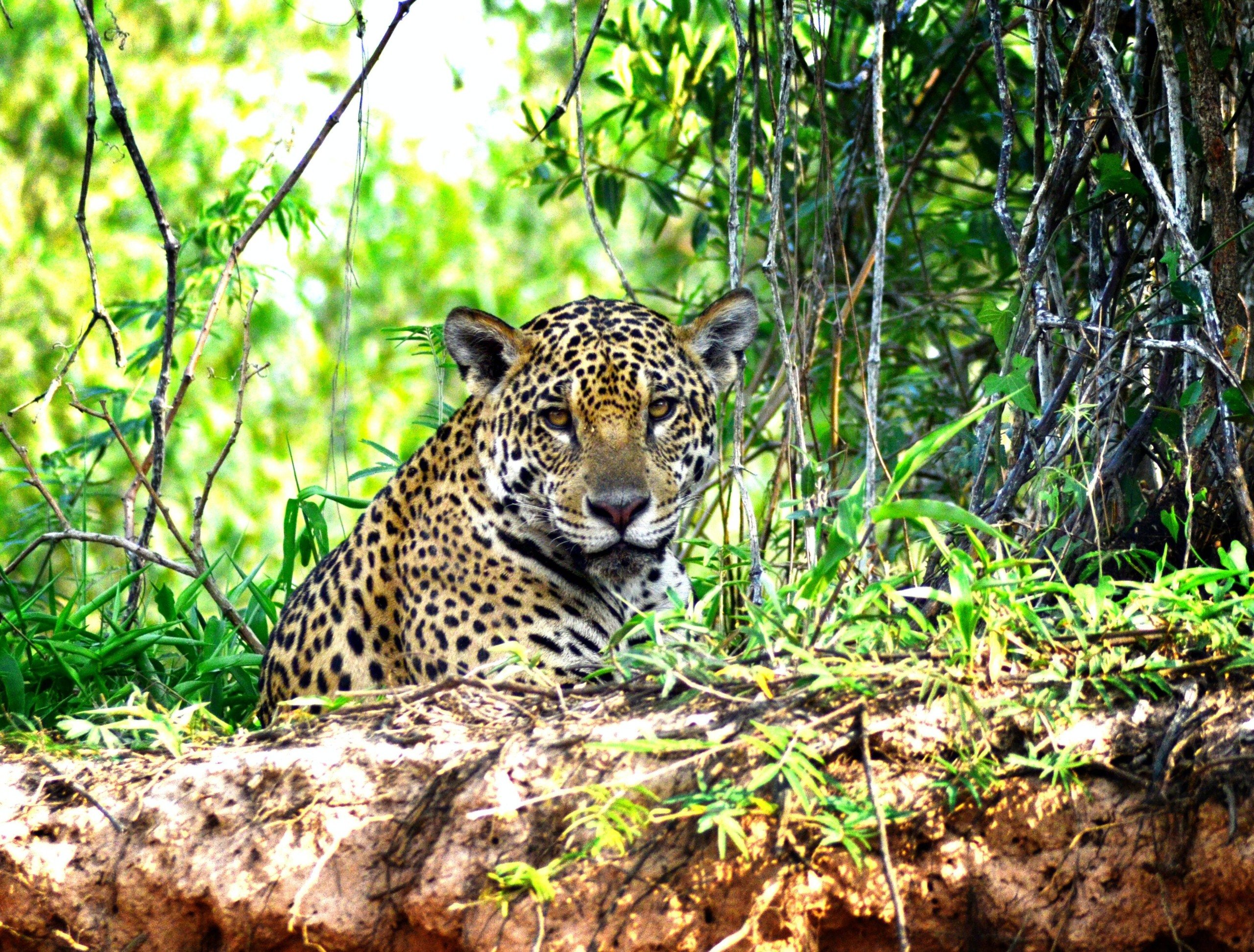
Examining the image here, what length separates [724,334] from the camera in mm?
5789

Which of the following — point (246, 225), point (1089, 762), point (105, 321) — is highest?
point (246, 225)

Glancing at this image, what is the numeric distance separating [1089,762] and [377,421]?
45.3 feet

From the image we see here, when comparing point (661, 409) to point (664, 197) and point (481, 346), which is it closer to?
point (481, 346)

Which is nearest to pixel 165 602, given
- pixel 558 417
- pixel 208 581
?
pixel 208 581

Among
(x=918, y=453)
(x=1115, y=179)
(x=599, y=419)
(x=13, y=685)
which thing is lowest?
(x=13, y=685)

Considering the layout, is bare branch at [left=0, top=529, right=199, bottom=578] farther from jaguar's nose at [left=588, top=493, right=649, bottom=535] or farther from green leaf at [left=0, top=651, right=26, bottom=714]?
jaguar's nose at [left=588, top=493, right=649, bottom=535]

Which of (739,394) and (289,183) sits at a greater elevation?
(289,183)

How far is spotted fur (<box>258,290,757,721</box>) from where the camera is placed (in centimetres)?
510

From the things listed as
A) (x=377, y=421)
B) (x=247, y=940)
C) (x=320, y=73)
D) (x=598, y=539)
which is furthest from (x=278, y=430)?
(x=247, y=940)

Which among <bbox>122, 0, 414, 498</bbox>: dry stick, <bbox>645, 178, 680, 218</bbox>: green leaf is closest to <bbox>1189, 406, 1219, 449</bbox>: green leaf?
<bbox>122, 0, 414, 498</bbox>: dry stick

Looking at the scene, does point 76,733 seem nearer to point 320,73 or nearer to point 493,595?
point 493,595

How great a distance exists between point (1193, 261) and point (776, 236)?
1.42 meters

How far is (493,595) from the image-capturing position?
516 centimetres

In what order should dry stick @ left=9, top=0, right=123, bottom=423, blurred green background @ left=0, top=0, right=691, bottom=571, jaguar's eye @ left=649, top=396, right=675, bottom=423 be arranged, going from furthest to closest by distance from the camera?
1. blurred green background @ left=0, top=0, right=691, bottom=571
2. jaguar's eye @ left=649, top=396, right=675, bottom=423
3. dry stick @ left=9, top=0, right=123, bottom=423
